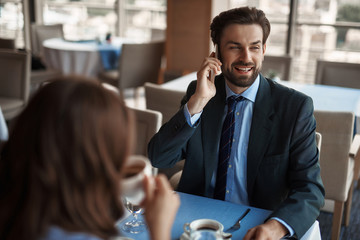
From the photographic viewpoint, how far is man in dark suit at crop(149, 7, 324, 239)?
157cm

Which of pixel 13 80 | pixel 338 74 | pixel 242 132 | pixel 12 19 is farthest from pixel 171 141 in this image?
pixel 12 19

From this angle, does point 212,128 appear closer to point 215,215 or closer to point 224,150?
point 224,150

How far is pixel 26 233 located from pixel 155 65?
14.0ft

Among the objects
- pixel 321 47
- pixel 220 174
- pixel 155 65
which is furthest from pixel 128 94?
pixel 220 174

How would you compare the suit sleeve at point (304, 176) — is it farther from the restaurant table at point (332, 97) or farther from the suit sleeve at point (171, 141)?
the restaurant table at point (332, 97)

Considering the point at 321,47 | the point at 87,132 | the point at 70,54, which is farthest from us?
the point at 321,47

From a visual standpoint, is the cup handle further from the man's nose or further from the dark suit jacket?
the man's nose

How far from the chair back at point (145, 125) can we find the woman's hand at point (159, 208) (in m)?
1.11

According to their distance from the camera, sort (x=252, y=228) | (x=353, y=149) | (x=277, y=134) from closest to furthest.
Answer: (x=252, y=228), (x=277, y=134), (x=353, y=149)

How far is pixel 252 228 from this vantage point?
1.24 metres

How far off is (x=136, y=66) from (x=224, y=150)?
10.5 ft

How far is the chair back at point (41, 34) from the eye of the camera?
5750 mm

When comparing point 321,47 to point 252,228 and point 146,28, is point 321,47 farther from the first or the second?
point 252,228

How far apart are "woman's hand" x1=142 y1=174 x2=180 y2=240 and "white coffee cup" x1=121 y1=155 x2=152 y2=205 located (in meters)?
0.01
